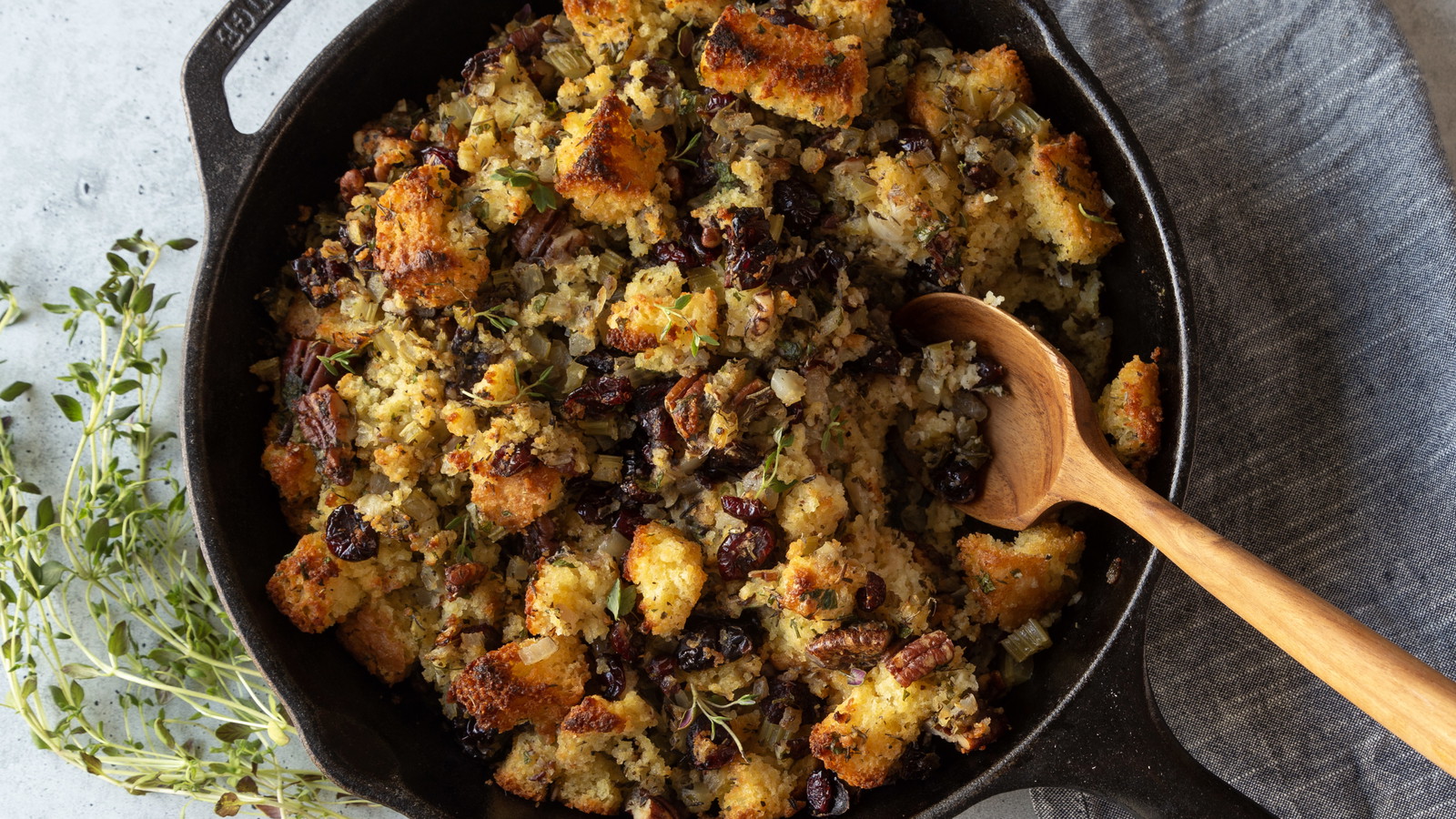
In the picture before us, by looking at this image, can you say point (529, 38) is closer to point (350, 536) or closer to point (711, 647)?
point (350, 536)

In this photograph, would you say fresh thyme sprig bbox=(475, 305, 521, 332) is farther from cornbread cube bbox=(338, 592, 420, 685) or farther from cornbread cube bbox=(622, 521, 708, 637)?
cornbread cube bbox=(338, 592, 420, 685)

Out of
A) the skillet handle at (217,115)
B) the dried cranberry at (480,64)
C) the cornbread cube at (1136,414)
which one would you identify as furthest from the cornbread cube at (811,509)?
the skillet handle at (217,115)

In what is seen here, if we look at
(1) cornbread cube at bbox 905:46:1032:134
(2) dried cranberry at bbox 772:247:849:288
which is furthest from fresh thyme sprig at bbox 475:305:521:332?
(1) cornbread cube at bbox 905:46:1032:134

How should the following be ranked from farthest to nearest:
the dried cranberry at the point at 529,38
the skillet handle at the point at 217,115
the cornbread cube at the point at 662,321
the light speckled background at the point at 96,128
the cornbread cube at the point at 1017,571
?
1. the light speckled background at the point at 96,128
2. the dried cranberry at the point at 529,38
3. the cornbread cube at the point at 1017,571
4. the skillet handle at the point at 217,115
5. the cornbread cube at the point at 662,321

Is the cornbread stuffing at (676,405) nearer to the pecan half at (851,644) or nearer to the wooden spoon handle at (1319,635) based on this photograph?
the pecan half at (851,644)

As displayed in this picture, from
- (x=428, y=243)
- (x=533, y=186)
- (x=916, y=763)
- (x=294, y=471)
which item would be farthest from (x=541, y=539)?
(x=916, y=763)

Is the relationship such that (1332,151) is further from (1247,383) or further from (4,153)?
(4,153)
